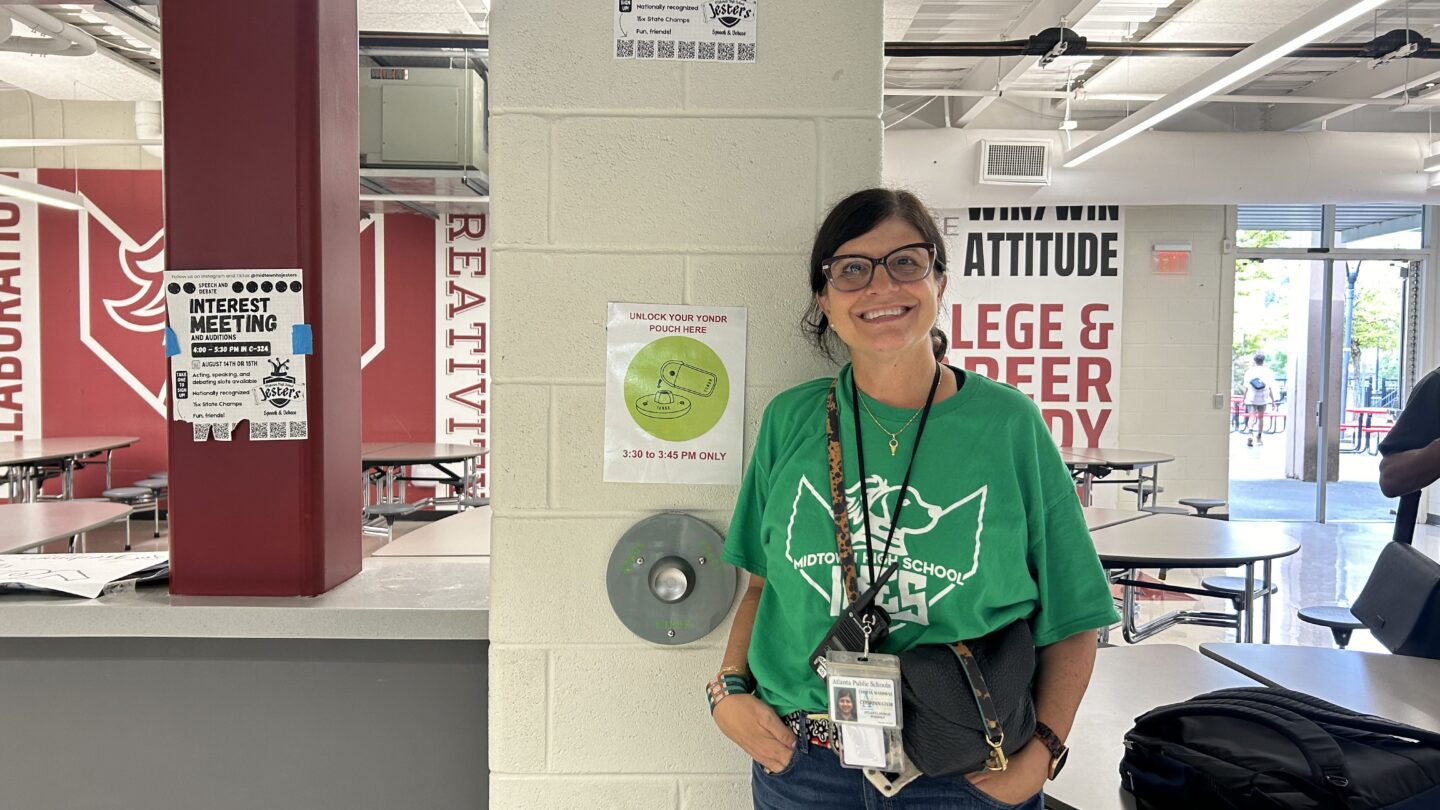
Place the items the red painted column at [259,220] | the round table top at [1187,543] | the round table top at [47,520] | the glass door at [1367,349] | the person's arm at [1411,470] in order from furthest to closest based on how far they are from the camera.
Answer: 1. the glass door at [1367,349]
2. the round table top at [47,520]
3. the round table top at [1187,543]
4. the person's arm at [1411,470]
5. the red painted column at [259,220]

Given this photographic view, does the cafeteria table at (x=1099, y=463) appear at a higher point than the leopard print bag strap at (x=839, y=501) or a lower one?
lower

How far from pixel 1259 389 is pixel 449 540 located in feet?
33.6

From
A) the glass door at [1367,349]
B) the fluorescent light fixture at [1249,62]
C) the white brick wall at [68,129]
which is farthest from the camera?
the glass door at [1367,349]

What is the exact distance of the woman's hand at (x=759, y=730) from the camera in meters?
1.16

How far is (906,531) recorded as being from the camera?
1.11 m

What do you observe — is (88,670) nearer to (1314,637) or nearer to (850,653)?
(850,653)

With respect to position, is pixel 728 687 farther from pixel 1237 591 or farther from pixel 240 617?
pixel 1237 591

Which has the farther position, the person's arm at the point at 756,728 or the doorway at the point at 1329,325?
the doorway at the point at 1329,325

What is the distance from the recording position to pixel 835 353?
4.67 ft

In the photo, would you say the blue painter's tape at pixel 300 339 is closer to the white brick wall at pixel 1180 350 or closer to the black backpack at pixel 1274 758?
the black backpack at pixel 1274 758

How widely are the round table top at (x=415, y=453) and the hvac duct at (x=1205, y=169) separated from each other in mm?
3932

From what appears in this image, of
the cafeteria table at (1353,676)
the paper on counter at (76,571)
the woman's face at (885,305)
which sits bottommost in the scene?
the cafeteria table at (1353,676)

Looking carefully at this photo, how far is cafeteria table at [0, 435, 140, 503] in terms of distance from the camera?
598 cm

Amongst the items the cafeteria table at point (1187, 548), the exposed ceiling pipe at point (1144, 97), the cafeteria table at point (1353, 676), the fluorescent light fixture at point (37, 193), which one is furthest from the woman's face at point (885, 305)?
the fluorescent light fixture at point (37, 193)
